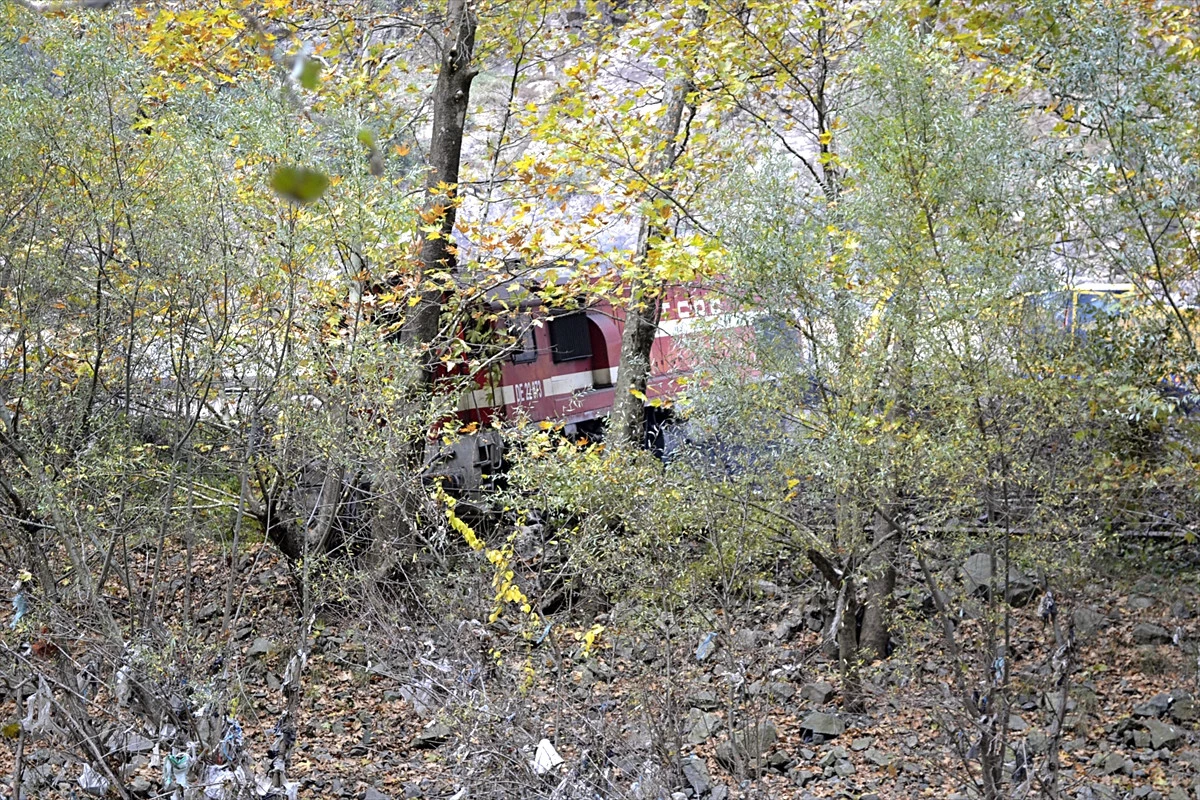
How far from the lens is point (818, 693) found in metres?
8.79

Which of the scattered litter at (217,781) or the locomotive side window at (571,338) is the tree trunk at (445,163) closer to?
the locomotive side window at (571,338)

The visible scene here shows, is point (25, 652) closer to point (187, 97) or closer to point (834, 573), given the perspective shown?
point (187, 97)

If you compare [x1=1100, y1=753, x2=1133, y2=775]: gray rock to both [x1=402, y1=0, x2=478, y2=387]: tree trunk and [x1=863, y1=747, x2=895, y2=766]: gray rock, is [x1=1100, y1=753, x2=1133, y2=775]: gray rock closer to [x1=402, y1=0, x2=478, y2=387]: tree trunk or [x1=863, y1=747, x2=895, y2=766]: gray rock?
[x1=863, y1=747, x2=895, y2=766]: gray rock

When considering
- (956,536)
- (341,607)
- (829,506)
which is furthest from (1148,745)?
(341,607)

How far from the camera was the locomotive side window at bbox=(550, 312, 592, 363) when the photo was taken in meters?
13.0

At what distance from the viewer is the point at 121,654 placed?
5625mm

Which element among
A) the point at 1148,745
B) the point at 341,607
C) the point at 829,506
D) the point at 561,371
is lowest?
the point at 1148,745

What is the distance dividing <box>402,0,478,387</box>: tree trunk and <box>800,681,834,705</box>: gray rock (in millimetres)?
4308

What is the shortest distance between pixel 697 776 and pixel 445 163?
242 inches

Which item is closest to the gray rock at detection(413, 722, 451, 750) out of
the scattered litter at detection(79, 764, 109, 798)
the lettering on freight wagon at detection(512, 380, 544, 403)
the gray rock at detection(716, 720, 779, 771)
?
the gray rock at detection(716, 720, 779, 771)

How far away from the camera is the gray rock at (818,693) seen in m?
8.74

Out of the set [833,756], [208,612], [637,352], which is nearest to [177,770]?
[208,612]

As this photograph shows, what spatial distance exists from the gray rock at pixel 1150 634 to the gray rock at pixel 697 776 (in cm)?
442

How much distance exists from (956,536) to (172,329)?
5.41m
